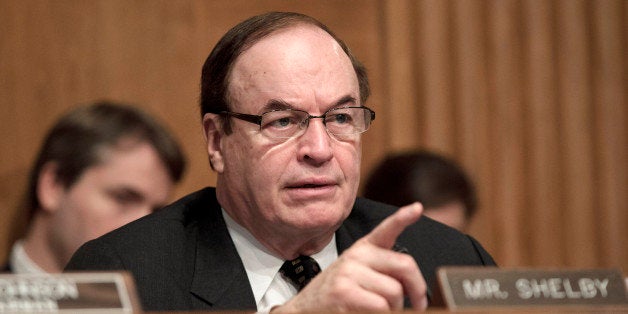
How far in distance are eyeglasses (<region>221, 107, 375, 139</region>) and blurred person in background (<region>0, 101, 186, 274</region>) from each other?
1.31 metres

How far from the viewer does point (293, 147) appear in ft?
6.87

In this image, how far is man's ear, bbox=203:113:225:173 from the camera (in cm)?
226

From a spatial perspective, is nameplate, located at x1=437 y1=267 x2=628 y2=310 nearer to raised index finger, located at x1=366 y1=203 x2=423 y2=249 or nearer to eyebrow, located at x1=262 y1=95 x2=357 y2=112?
raised index finger, located at x1=366 y1=203 x2=423 y2=249

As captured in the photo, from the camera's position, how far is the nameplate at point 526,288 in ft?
4.66

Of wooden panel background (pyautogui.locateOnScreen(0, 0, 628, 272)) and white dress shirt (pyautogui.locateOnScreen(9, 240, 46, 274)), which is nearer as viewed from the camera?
white dress shirt (pyautogui.locateOnScreen(9, 240, 46, 274))

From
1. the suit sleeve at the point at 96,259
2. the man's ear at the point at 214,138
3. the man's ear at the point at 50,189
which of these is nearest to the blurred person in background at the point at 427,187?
the man's ear at the point at 50,189

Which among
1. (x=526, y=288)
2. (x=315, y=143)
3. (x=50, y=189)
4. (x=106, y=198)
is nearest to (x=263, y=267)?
(x=315, y=143)

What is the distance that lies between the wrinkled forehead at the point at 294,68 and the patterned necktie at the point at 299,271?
38 centimetres

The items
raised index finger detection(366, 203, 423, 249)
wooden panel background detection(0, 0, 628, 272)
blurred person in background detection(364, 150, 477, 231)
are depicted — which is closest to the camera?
raised index finger detection(366, 203, 423, 249)

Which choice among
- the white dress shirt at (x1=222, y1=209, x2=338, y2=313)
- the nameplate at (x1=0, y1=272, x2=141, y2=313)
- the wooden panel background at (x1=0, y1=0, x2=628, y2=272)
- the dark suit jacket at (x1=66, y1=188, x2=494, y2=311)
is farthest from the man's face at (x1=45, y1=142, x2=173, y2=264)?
the nameplate at (x1=0, y1=272, x2=141, y2=313)

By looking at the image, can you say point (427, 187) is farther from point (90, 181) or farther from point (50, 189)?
point (50, 189)

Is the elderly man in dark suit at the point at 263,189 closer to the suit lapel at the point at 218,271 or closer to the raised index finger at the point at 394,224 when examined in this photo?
the suit lapel at the point at 218,271

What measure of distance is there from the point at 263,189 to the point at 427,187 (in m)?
1.55

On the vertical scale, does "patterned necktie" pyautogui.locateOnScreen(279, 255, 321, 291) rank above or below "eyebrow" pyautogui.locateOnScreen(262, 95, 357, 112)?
below
